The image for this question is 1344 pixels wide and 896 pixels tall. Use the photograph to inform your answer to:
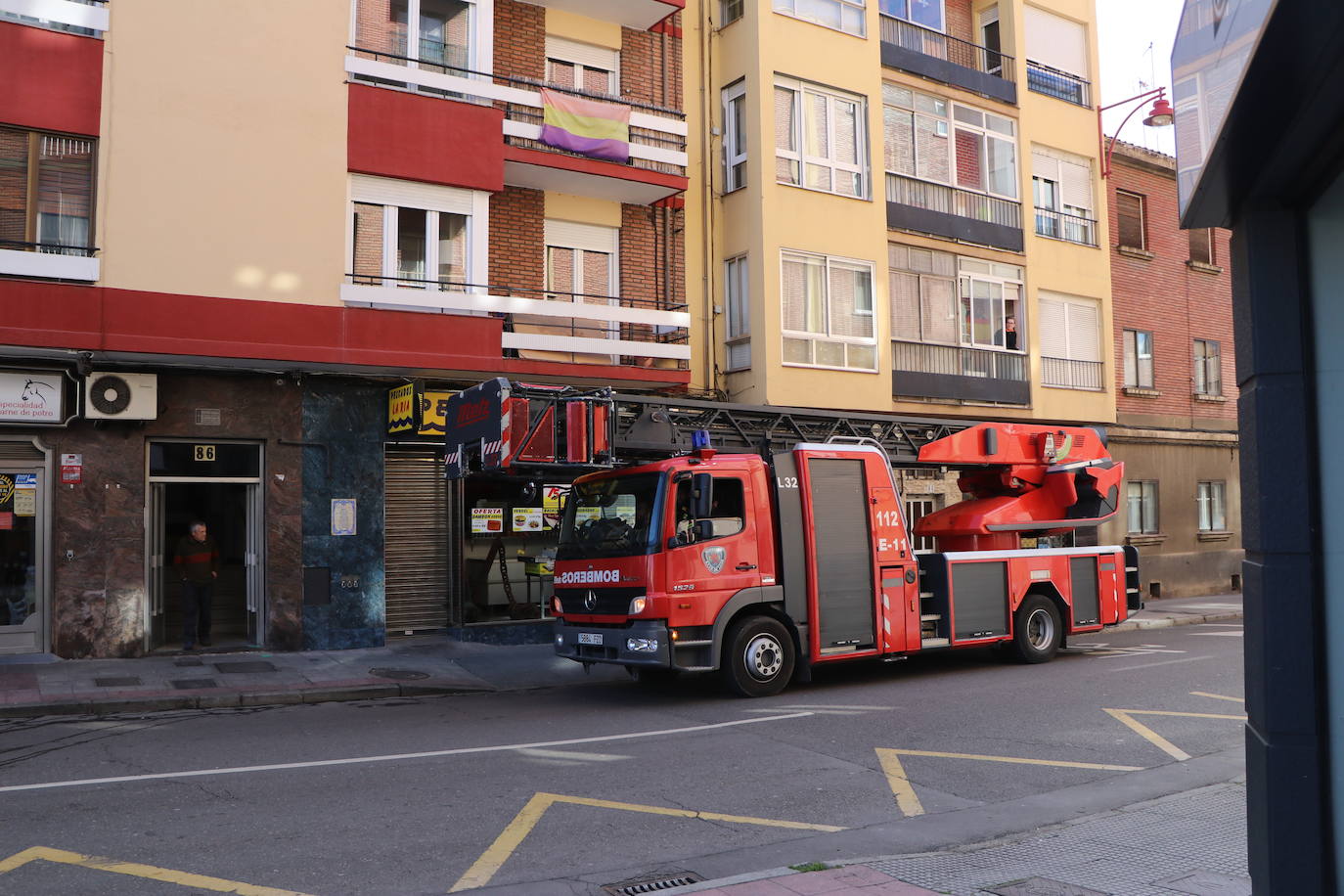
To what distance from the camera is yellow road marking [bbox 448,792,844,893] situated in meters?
5.60

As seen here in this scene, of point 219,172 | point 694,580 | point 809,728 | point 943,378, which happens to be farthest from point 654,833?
point 943,378

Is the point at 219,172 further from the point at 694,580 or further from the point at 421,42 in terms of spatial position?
the point at 694,580

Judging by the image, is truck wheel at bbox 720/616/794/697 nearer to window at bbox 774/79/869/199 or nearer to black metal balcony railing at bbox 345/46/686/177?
black metal balcony railing at bbox 345/46/686/177

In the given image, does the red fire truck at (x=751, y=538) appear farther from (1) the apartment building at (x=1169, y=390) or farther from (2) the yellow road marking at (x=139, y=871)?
(1) the apartment building at (x=1169, y=390)

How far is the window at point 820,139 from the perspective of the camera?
1923 cm

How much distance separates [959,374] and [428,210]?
10583 mm

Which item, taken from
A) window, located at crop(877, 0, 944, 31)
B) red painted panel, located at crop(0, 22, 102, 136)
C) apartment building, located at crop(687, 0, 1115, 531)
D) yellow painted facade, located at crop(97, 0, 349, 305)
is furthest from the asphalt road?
window, located at crop(877, 0, 944, 31)

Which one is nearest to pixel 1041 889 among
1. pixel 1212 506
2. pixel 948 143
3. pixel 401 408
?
pixel 401 408

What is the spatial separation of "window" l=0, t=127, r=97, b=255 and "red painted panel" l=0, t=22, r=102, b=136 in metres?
0.23

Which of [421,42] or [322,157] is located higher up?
[421,42]

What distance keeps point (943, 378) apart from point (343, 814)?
1613 cm

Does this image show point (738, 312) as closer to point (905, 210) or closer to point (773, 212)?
point (773, 212)

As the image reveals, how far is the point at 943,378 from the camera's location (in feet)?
68.0

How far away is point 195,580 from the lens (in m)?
14.7
